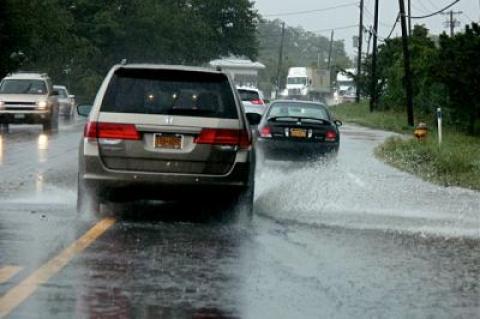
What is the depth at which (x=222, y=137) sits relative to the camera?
12289mm

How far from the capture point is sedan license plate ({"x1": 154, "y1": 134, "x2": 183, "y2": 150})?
12250 millimetres

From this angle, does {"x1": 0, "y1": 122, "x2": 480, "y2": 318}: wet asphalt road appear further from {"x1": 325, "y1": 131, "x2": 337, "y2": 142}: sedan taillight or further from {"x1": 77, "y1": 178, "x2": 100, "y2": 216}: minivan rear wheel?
{"x1": 325, "y1": 131, "x2": 337, "y2": 142}: sedan taillight

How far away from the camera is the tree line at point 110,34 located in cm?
5056

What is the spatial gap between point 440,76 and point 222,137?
27.6 m

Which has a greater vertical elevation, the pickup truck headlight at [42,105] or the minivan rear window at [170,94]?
the minivan rear window at [170,94]

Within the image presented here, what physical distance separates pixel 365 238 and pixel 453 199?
5647mm

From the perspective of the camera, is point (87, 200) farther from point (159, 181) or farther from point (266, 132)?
point (266, 132)

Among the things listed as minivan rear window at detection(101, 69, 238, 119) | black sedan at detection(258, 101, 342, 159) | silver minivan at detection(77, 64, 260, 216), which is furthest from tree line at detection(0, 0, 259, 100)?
silver minivan at detection(77, 64, 260, 216)

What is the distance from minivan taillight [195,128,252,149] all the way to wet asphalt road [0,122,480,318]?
27.4 inches

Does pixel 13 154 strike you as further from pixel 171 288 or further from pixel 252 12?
pixel 252 12

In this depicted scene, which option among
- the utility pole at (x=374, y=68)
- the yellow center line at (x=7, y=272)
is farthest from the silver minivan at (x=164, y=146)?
the utility pole at (x=374, y=68)

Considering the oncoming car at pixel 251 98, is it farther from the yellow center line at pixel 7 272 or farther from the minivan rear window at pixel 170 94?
the yellow center line at pixel 7 272

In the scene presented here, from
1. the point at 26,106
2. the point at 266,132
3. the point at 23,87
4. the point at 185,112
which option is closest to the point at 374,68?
the point at 23,87

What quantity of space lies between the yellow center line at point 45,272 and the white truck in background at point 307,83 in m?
105
